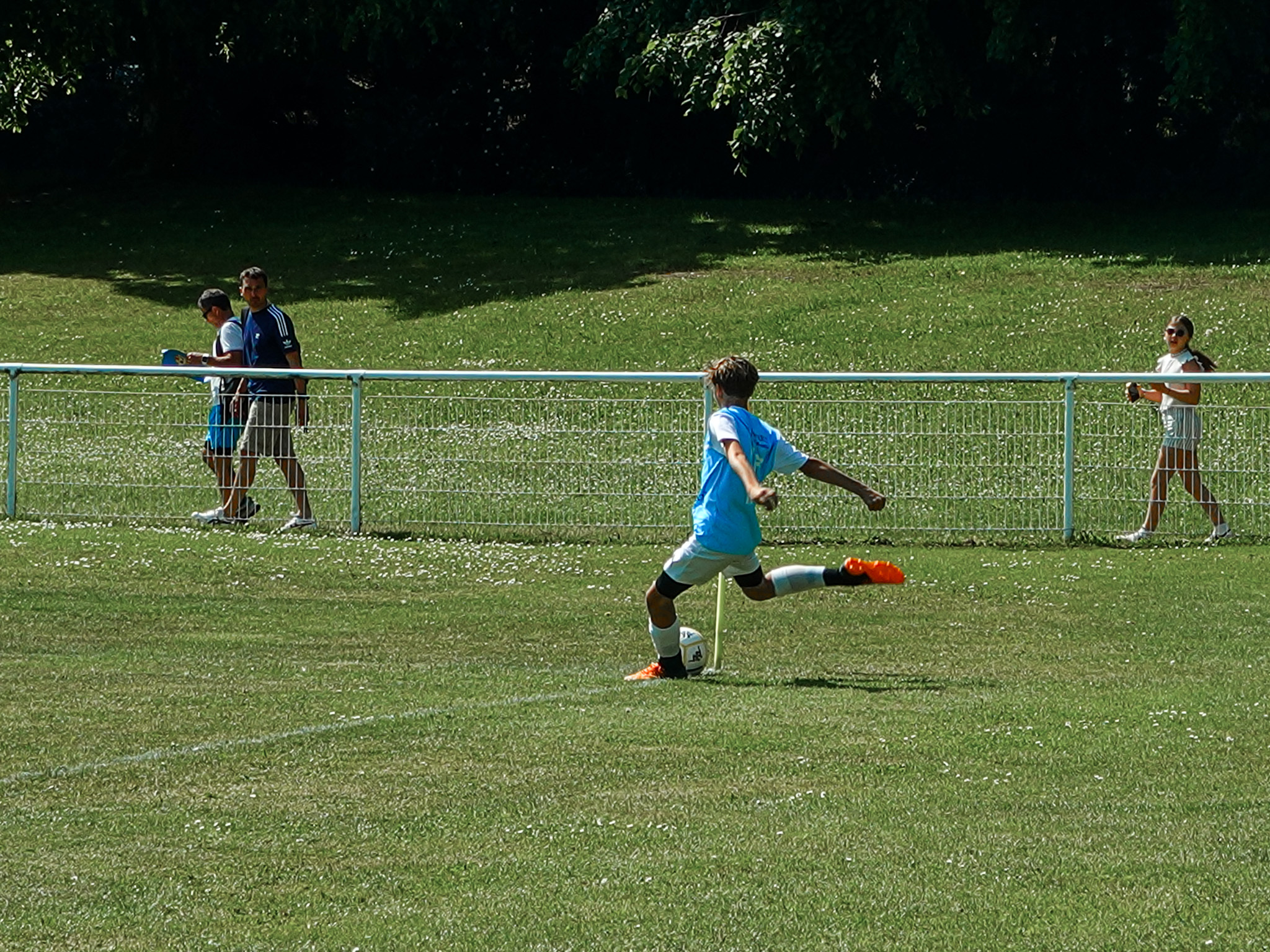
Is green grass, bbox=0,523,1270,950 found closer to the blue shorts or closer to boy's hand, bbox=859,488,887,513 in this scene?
boy's hand, bbox=859,488,887,513

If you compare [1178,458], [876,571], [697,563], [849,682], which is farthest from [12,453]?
[1178,458]

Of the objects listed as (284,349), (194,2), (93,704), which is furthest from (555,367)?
(194,2)

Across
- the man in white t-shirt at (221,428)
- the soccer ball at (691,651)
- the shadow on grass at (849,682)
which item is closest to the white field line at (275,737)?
the soccer ball at (691,651)

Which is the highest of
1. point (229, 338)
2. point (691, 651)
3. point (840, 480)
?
point (229, 338)

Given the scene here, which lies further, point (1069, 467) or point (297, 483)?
point (297, 483)

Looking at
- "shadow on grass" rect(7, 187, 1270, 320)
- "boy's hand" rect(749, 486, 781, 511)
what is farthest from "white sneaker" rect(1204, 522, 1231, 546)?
"shadow on grass" rect(7, 187, 1270, 320)

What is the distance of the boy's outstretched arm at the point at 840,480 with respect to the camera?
8.77 m

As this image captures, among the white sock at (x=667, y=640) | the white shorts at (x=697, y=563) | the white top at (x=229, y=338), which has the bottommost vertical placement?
the white sock at (x=667, y=640)

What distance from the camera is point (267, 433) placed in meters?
15.1

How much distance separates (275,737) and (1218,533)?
29.8 ft

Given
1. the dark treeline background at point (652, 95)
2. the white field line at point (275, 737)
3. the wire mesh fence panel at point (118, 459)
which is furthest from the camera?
the dark treeline background at point (652, 95)

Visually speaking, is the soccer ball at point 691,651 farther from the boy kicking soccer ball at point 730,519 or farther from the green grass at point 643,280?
the green grass at point 643,280

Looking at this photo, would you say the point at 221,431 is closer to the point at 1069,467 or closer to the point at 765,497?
the point at 1069,467

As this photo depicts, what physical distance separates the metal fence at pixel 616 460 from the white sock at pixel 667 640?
522 cm
